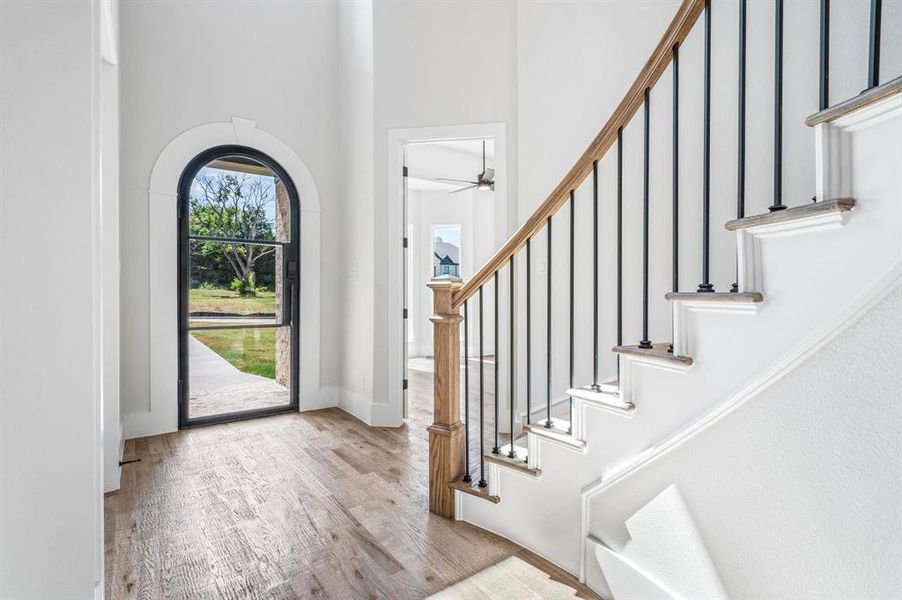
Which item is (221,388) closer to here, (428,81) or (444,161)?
(428,81)

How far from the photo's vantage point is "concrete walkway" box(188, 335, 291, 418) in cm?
356

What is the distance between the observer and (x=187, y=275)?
3.51 m

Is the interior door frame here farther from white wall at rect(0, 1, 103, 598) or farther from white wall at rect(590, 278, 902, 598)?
white wall at rect(0, 1, 103, 598)

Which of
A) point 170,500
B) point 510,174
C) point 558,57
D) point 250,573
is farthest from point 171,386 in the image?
point 558,57

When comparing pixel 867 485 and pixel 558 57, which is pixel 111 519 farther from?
pixel 558 57

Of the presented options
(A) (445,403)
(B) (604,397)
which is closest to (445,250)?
(A) (445,403)

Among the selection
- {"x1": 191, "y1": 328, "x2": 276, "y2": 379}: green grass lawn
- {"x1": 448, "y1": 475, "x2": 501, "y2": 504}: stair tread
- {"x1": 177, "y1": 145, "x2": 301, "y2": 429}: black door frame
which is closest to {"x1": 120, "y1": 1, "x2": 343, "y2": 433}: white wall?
{"x1": 177, "y1": 145, "x2": 301, "y2": 429}: black door frame

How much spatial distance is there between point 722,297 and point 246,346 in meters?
3.61

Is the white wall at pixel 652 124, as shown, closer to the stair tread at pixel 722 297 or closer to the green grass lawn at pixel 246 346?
the stair tread at pixel 722 297

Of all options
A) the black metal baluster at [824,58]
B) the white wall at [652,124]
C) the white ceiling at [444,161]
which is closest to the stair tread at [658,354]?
the black metal baluster at [824,58]

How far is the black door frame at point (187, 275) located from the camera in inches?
137

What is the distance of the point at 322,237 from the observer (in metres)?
4.02

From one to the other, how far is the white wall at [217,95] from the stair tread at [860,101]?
3.61 meters

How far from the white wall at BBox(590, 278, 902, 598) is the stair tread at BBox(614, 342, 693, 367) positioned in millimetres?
188
